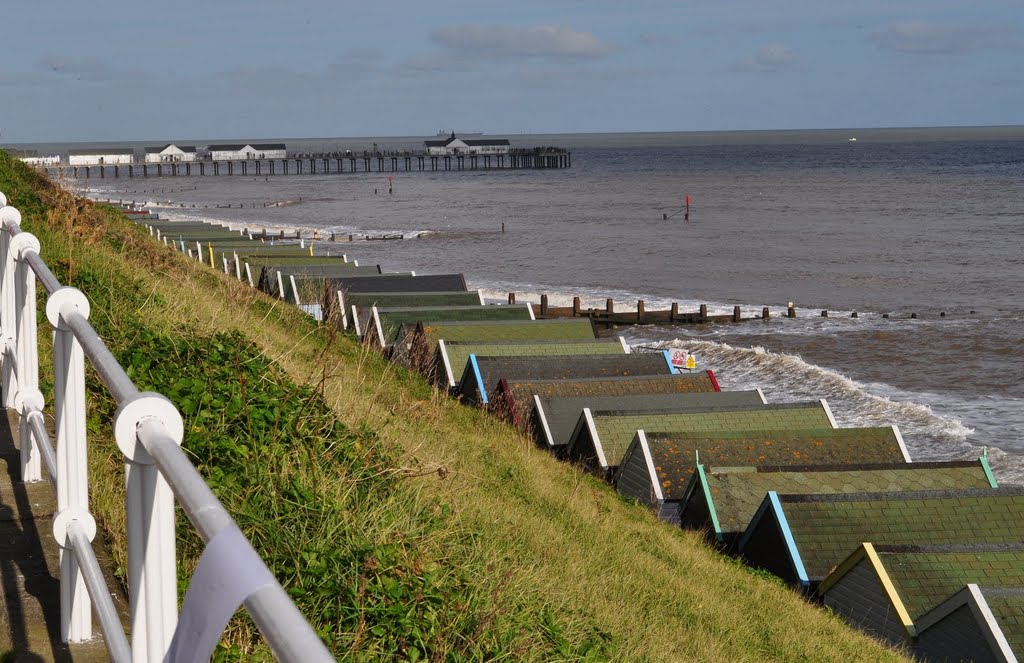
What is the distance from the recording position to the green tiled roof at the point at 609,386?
1803cm

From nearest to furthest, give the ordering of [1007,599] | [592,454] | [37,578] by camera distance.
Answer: [37,578]
[1007,599]
[592,454]

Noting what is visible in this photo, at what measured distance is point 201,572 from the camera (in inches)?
60.2

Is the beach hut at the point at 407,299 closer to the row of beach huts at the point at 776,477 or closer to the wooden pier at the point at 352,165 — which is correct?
the row of beach huts at the point at 776,477

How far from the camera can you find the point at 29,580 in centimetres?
398

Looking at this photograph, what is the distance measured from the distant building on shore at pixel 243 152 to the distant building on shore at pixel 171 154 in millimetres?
3356

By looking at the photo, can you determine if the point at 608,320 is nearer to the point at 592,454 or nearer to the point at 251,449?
the point at 592,454

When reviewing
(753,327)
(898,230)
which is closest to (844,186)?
(898,230)

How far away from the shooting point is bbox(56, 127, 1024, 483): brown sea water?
29.4 m

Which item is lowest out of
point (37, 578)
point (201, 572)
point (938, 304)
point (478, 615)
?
point (938, 304)

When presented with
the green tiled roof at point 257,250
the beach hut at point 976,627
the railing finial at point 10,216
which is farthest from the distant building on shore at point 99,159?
the railing finial at point 10,216

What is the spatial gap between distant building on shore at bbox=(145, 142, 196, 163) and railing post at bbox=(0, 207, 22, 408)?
156113mm

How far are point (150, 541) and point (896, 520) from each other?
1225 cm

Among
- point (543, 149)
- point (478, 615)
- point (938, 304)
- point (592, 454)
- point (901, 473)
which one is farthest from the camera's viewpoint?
point (543, 149)

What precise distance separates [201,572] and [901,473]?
14.3 meters
